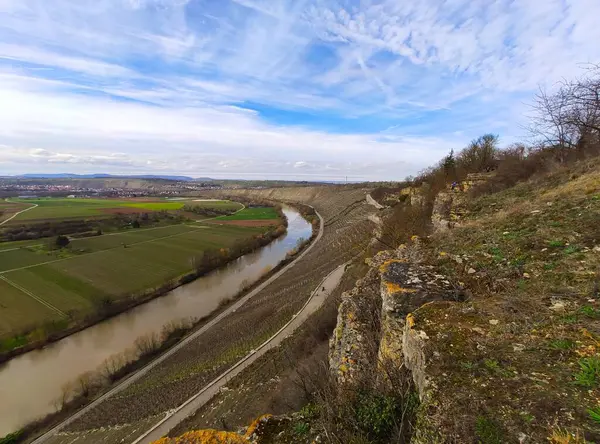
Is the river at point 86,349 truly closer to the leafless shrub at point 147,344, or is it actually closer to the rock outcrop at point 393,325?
the leafless shrub at point 147,344

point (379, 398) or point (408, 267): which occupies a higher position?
point (408, 267)

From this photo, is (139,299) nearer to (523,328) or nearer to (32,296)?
(32,296)

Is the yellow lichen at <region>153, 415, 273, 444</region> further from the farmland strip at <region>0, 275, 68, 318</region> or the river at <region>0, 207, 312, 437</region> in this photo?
the farmland strip at <region>0, 275, 68, 318</region>

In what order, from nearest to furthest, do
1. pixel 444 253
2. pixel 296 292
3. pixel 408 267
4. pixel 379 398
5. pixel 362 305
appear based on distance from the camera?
pixel 379 398 → pixel 408 267 → pixel 444 253 → pixel 362 305 → pixel 296 292

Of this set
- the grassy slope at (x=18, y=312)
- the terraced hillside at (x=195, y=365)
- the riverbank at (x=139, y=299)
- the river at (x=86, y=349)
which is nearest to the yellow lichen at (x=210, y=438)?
the terraced hillside at (x=195, y=365)

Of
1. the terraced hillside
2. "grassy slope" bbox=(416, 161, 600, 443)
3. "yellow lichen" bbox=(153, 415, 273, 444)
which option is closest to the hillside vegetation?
"grassy slope" bbox=(416, 161, 600, 443)

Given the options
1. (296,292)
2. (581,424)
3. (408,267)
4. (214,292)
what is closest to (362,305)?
(408,267)

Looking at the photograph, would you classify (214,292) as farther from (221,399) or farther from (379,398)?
(379,398)
